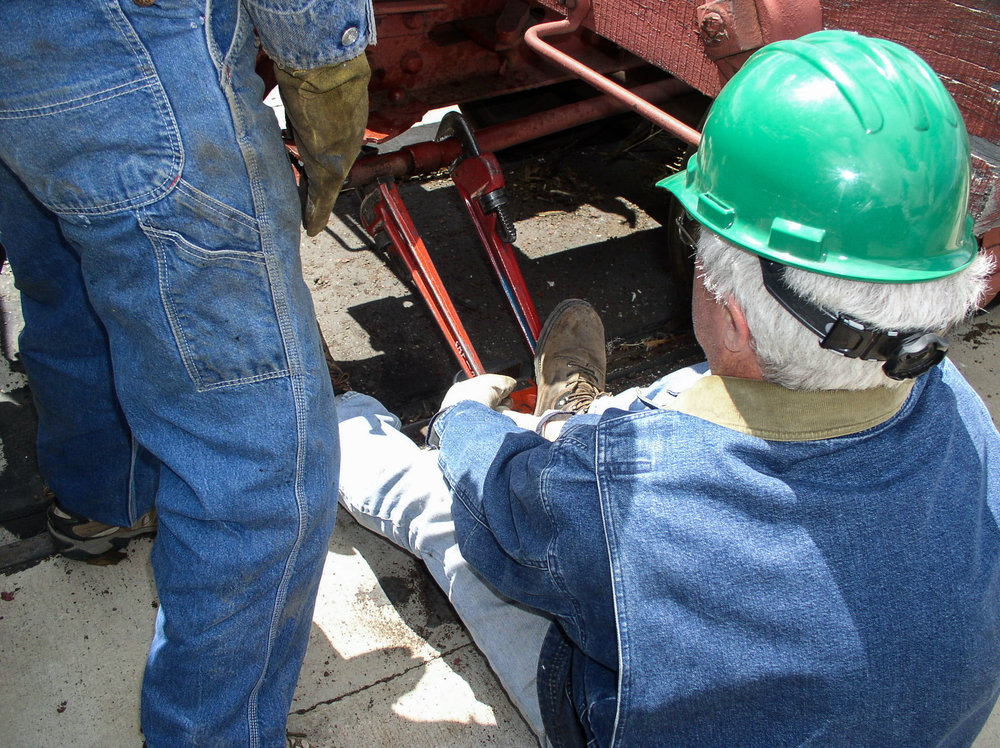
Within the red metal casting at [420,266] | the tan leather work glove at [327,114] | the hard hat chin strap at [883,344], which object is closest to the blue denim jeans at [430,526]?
the red metal casting at [420,266]

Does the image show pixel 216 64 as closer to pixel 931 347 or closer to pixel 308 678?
pixel 931 347

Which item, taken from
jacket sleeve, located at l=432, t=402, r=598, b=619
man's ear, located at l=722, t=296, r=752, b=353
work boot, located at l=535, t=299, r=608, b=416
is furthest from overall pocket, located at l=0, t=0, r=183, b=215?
work boot, located at l=535, t=299, r=608, b=416

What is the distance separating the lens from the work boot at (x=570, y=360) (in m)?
2.15

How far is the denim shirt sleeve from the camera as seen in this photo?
1.12 metres

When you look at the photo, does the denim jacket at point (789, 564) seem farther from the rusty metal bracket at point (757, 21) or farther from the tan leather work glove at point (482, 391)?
the rusty metal bracket at point (757, 21)

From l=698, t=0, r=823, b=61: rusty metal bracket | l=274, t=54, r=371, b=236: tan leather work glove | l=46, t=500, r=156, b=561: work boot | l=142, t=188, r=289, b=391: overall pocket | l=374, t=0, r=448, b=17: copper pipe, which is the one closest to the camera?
l=142, t=188, r=289, b=391: overall pocket

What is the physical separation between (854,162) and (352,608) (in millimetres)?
1522

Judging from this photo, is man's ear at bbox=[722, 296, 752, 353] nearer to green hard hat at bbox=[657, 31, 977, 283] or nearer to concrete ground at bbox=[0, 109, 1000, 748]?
green hard hat at bbox=[657, 31, 977, 283]

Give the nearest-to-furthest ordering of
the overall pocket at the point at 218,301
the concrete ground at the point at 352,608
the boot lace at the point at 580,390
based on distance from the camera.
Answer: the overall pocket at the point at 218,301, the concrete ground at the point at 352,608, the boot lace at the point at 580,390

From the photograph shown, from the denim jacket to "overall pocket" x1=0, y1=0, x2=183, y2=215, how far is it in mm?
731

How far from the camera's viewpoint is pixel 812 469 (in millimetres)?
1019

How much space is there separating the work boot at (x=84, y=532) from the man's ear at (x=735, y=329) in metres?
1.46

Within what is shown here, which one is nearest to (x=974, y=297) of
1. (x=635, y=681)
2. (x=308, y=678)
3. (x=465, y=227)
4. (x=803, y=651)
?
(x=803, y=651)

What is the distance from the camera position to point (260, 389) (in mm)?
1198
